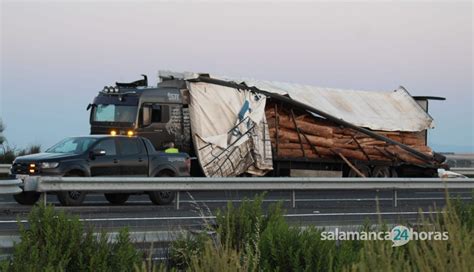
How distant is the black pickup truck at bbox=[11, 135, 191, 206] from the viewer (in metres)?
19.8

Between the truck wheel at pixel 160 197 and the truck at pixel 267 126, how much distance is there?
702cm

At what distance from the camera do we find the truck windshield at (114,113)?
90.8 feet

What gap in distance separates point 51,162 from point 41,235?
10.4 metres

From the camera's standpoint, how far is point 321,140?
3127 cm

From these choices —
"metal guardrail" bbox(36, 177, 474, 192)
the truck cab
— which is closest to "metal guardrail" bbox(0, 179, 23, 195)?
"metal guardrail" bbox(36, 177, 474, 192)

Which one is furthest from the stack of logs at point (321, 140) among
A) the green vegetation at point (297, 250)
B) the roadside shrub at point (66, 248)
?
the roadside shrub at point (66, 248)

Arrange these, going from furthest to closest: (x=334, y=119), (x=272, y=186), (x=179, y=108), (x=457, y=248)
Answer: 1. (x=334, y=119)
2. (x=179, y=108)
3. (x=272, y=186)
4. (x=457, y=248)

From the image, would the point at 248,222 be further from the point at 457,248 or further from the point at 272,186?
the point at 272,186

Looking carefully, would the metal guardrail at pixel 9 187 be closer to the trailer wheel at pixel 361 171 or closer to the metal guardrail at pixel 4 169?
the metal guardrail at pixel 4 169

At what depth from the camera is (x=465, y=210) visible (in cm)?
1352

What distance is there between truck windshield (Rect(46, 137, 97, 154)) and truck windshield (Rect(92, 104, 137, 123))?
619cm

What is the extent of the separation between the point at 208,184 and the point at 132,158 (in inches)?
191

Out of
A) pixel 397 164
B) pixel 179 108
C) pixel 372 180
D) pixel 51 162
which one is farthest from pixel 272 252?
pixel 397 164

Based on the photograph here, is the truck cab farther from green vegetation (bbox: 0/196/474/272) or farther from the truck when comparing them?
green vegetation (bbox: 0/196/474/272)
